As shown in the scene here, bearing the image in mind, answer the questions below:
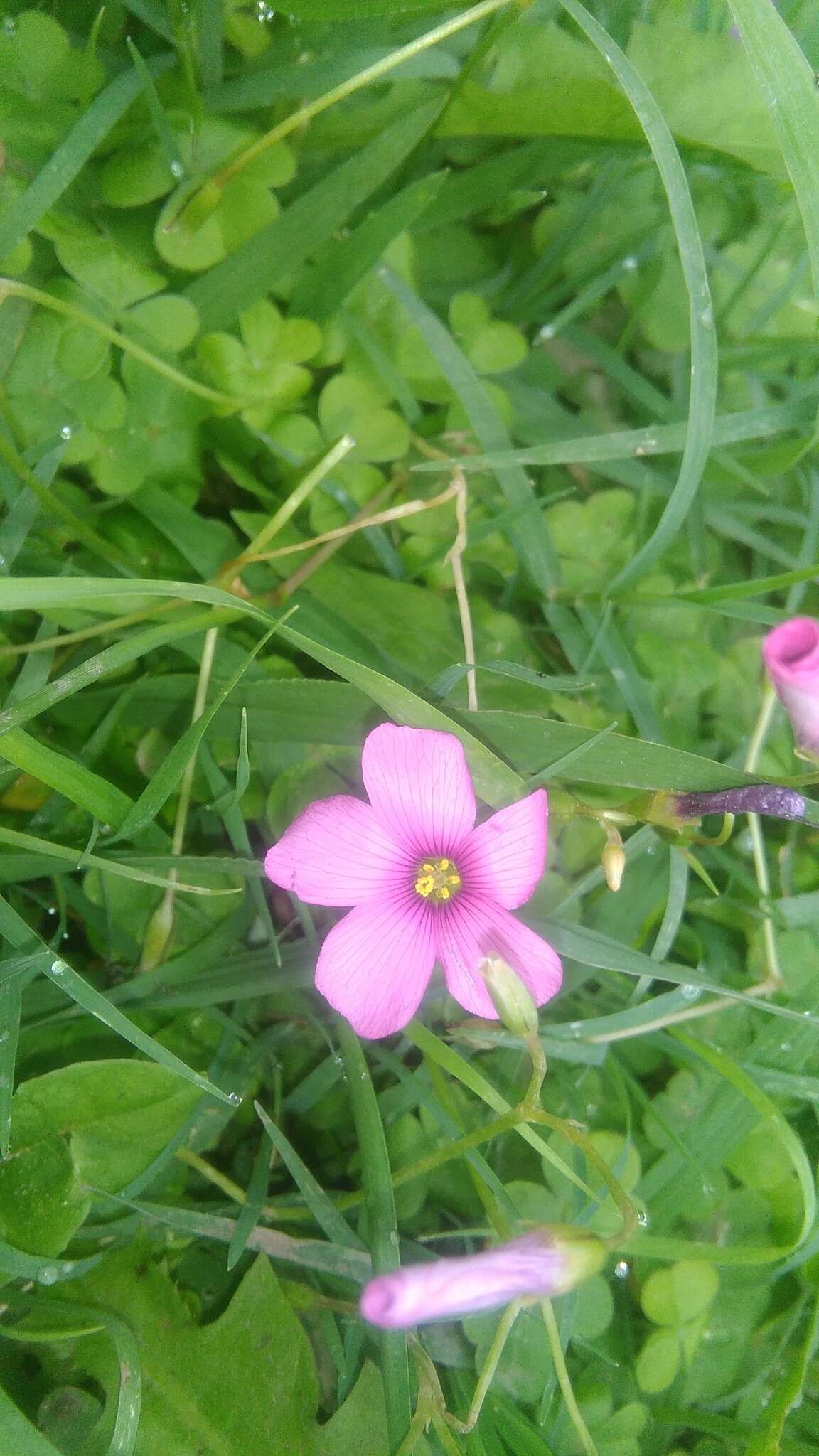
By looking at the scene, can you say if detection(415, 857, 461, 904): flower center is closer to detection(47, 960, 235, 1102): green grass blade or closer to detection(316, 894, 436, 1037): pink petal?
detection(316, 894, 436, 1037): pink petal

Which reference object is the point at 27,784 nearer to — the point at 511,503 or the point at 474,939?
the point at 474,939

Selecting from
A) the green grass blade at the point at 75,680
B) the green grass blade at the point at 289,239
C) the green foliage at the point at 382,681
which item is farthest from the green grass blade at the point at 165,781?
the green grass blade at the point at 289,239

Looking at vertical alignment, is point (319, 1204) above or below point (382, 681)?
below

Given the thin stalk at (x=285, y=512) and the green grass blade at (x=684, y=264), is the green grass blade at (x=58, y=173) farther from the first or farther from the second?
the green grass blade at (x=684, y=264)

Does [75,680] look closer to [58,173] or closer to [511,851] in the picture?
[511,851]

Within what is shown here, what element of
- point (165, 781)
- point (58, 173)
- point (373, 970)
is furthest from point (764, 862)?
point (58, 173)

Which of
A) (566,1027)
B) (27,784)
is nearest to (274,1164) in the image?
(566,1027)
